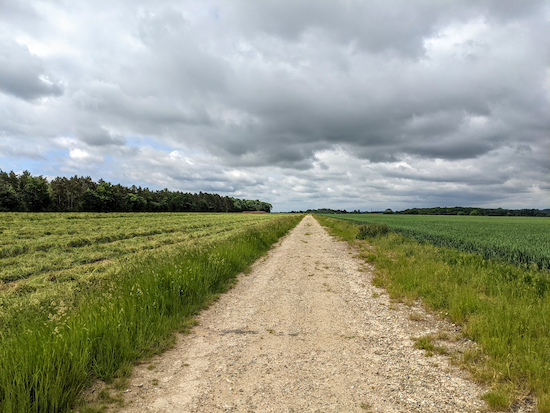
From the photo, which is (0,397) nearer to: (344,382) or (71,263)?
(344,382)

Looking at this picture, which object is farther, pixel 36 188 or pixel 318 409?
pixel 36 188

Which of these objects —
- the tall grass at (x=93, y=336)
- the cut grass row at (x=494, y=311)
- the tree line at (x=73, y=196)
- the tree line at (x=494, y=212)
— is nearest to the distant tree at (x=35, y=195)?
the tree line at (x=73, y=196)

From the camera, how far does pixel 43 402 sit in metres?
2.98

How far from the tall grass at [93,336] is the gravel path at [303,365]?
0.47 m

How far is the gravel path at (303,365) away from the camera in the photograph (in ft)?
11.3

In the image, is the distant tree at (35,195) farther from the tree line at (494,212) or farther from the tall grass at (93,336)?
the tree line at (494,212)

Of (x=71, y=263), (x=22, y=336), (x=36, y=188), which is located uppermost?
(x=36, y=188)

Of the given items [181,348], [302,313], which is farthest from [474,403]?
[181,348]

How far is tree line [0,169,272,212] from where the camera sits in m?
69.2

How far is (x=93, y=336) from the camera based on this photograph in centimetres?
430

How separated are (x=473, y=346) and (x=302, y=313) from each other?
351 centimetres

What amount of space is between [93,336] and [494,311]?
306 inches

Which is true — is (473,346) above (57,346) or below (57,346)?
below

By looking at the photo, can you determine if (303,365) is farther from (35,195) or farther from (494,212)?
(494,212)
